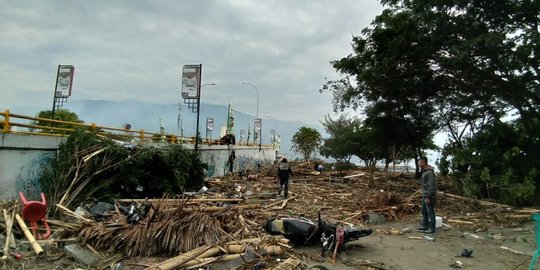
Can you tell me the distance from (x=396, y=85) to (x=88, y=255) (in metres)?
16.9

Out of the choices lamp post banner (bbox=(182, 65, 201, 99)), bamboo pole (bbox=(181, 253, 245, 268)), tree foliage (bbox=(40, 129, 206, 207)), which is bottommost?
bamboo pole (bbox=(181, 253, 245, 268))

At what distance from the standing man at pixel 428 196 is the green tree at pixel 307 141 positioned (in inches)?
1991

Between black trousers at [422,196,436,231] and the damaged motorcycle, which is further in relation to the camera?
black trousers at [422,196,436,231]

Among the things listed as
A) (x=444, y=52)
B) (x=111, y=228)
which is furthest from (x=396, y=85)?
(x=111, y=228)

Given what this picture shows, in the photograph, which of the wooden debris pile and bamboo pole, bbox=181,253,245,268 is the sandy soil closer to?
bamboo pole, bbox=181,253,245,268

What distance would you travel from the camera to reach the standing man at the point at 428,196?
10.1m

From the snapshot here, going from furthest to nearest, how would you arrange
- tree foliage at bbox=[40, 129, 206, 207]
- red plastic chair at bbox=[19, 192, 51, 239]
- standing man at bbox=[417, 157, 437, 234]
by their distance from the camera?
tree foliage at bbox=[40, 129, 206, 207], standing man at bbox=[417, 157, 437, 234], red plastic chair at bbox=[19, 192, 51, 239]

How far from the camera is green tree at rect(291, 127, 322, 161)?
6175 cm

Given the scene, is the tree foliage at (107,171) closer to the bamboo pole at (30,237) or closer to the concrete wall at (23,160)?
the concrete wall at (23,160)

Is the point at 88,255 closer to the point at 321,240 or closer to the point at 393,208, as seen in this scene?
the point at 321,240

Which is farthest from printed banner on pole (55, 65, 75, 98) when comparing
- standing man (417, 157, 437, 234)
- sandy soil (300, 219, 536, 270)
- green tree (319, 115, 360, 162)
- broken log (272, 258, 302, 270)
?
green tree (319, 115, 360, 162)

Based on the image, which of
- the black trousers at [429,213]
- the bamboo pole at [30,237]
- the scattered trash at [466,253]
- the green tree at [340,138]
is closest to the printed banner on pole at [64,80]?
the bamboo pole at [30,237]

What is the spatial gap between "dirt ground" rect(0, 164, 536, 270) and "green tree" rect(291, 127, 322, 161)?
44.3 m

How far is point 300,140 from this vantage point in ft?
205
